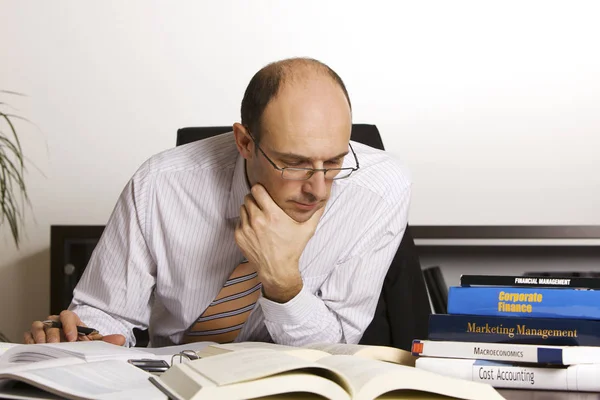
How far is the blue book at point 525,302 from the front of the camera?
39.9 inches

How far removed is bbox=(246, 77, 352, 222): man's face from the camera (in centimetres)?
138

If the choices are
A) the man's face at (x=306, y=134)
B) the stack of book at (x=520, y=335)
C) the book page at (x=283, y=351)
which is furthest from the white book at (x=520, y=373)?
the man's face at (x=306, y=134)

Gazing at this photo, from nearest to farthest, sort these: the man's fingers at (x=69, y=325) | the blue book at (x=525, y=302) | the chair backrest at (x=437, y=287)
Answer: the blue book at (x=525, y=302), the man's fingers at (x=69, y=325), the chair backrest at (x=437, y=287)

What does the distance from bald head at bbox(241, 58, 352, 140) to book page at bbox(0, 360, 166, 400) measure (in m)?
0.68

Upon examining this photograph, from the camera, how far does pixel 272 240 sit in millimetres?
1471

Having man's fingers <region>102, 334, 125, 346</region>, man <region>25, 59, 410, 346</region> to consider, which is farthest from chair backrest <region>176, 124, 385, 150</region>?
man's fingers <region>102, 334, 125, 346</region>

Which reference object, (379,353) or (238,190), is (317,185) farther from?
(379,353)

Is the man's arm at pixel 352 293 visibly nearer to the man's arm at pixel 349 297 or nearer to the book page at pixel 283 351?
the man's arm at pixel 349 297

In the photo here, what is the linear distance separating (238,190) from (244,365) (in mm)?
855

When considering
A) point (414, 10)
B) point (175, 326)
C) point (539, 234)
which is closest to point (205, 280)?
point (175, 326)

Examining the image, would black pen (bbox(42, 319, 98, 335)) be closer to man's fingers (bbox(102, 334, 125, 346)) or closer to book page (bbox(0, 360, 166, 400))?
man's fingers (bbox(102, 334, 125, 346))

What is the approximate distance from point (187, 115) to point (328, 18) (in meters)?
0.63

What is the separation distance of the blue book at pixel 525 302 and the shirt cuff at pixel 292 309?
39 cm

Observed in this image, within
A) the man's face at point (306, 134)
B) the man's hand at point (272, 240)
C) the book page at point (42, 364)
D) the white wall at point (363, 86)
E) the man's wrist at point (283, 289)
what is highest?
the white wall at point (363, 86)
